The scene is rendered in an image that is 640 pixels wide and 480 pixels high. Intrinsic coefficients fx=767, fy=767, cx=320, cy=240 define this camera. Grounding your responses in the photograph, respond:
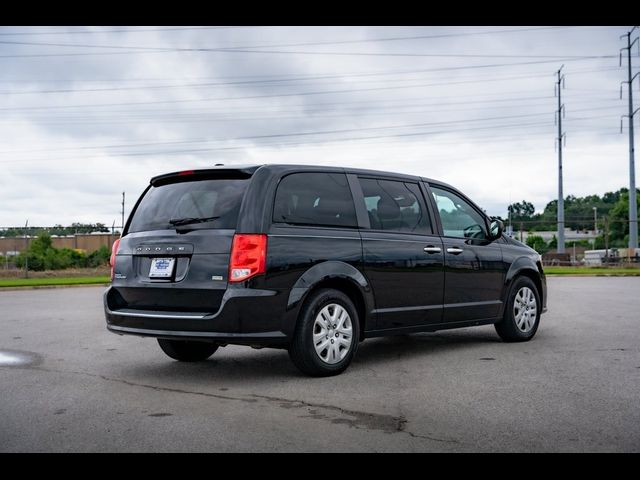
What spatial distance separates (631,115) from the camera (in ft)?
161

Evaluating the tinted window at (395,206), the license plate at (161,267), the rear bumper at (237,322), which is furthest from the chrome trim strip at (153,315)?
the tinted window at (395,206)

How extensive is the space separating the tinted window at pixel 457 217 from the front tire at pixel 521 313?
33.4 inches

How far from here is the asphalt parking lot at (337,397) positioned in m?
4.53

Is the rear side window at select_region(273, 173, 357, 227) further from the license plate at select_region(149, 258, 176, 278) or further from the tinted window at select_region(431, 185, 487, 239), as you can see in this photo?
the tinted window at select_region(431, 185, 487, 239)

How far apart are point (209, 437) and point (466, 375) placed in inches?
116

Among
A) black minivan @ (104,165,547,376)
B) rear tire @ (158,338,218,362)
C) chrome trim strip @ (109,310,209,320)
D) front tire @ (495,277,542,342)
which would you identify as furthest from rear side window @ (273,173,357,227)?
front tire @ (495,277,542,342)

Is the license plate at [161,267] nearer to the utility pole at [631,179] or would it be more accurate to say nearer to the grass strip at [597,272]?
the grass strip at [597,272]

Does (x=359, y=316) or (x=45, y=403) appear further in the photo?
(x=359, y=316)

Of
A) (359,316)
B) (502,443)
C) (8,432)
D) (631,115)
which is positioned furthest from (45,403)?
(631,115)

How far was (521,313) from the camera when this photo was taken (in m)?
9.07

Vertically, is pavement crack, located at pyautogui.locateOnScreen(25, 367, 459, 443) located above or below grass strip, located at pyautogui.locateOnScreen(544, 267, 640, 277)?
above

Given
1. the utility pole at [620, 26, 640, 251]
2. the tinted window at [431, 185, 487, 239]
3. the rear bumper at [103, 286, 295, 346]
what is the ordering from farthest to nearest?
1. the utility pole at [620, 26, 640, 251]
2. the tinted window at [431, 185, 487, 239]
3. the rear bumper at [103, 286, 295, 346]

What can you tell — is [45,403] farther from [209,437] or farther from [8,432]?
[209,437]

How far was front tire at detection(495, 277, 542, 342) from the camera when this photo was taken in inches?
351
